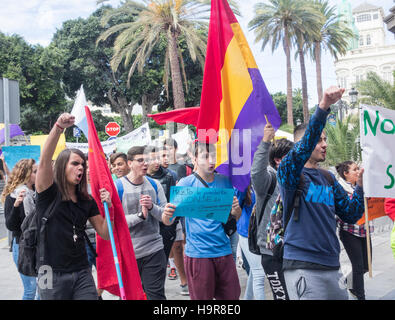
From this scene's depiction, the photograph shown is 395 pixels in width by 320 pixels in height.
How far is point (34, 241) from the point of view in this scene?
363cm

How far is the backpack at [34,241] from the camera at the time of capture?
3367mm

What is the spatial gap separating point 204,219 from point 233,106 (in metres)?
1.02

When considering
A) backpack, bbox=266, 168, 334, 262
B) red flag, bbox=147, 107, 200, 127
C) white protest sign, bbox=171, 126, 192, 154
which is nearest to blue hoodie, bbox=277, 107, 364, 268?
backpack, bbox=266, 168, 334, 262

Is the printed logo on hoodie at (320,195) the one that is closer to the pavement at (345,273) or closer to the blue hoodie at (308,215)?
the blue hoodie at (308,215)

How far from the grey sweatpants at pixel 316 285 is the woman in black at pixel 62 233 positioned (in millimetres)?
1423

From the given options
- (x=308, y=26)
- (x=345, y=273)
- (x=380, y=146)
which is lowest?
(x=345, y=273)

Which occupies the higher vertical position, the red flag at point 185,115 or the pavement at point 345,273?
the red flag at point 185,115

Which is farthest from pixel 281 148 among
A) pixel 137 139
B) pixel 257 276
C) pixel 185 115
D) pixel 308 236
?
pixel 137 139

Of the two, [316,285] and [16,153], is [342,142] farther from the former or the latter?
[316,285]

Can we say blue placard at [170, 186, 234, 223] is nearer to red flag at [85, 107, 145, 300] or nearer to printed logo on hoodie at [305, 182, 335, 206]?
red flag at [85, 107, 145, 300]

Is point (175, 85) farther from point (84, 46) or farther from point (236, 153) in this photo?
point (84, 46)

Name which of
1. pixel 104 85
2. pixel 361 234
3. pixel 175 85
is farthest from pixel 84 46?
pixel 361 234

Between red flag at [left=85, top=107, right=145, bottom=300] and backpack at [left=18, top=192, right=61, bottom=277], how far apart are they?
58 centimetres

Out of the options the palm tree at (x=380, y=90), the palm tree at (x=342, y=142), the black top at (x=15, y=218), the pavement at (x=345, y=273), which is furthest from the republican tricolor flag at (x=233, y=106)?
the palm tree at (x=380, y=90)
